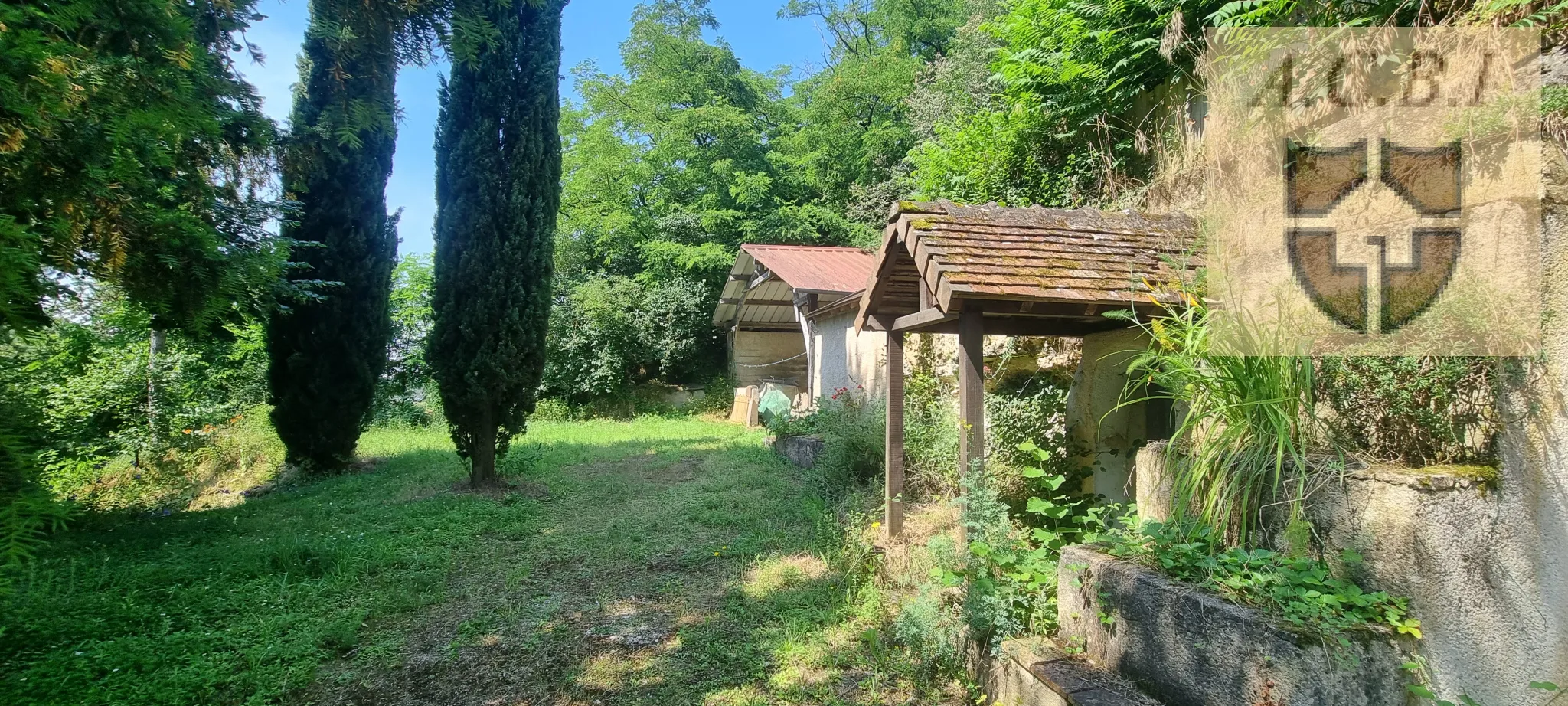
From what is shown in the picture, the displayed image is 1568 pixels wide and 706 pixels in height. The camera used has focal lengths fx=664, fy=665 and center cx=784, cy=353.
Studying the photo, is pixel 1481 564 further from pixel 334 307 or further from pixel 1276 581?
pixel 334 307

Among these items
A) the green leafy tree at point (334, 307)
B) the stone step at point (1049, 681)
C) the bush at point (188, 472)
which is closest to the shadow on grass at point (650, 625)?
the stone step at point (1049, 681)

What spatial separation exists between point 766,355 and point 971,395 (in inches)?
509

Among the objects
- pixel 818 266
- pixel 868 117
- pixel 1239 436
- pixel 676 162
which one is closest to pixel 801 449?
pixel 818 266

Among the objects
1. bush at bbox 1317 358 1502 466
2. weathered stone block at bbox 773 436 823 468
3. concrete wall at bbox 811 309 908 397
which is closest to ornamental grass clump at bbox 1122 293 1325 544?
bush at bbox 1317 358 1502 466

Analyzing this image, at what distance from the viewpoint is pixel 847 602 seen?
14.7 feet

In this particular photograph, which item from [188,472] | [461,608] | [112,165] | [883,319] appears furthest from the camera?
[188,472]

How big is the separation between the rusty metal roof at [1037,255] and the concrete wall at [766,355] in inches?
476

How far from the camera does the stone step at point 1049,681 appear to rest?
2.67 meters

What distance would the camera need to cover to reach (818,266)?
13.6m

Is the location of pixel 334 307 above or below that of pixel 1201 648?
above

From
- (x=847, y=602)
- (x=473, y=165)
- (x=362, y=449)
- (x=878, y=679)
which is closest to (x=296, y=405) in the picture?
(x=362, y=449)

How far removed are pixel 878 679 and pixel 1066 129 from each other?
6.18 metres

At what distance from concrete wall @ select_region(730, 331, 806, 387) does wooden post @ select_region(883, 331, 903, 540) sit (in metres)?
11.4

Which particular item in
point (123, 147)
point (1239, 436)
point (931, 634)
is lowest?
point (931, 634)
